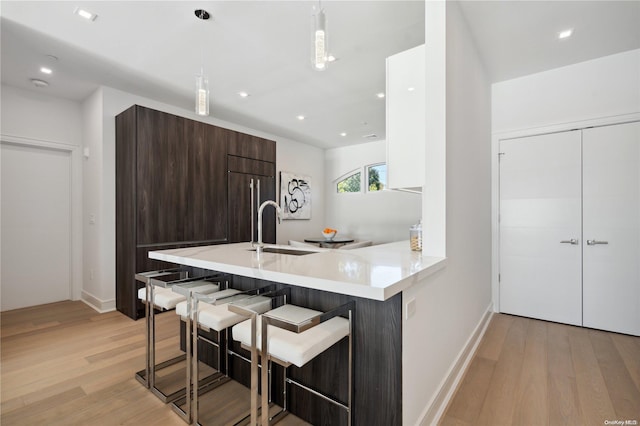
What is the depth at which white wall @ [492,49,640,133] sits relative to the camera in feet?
9.82

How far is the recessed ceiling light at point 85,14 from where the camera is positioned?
2333mm

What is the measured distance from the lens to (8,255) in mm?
3764

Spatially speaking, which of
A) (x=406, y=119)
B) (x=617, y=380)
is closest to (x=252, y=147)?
(x=406, y=119)

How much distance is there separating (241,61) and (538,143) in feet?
11.2

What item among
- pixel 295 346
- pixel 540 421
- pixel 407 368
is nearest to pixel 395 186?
pixel 407 368

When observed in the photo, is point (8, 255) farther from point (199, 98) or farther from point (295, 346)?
point (295, 346)

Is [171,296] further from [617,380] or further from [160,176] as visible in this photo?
[617,380]

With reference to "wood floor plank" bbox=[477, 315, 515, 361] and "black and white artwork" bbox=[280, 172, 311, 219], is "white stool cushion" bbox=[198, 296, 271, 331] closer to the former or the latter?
"wood floor plank" bbox=[477, 315, 515, 361]

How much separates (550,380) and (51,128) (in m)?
5.96

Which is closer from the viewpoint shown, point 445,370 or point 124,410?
point 124,410

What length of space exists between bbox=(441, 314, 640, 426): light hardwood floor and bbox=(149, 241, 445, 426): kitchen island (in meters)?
0.63

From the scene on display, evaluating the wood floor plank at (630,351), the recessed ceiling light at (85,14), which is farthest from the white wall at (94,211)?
the wood floor plank at (630,351)

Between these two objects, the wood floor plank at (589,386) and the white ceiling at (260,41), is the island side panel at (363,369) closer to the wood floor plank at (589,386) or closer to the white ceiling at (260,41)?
the wood floor plank at (589,386)

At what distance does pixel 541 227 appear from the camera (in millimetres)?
3387
